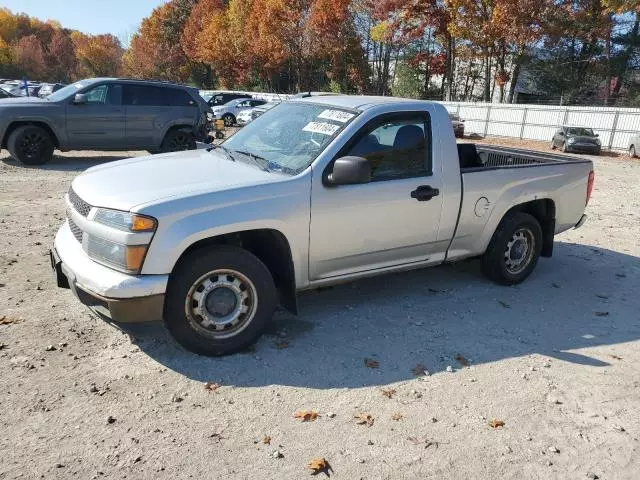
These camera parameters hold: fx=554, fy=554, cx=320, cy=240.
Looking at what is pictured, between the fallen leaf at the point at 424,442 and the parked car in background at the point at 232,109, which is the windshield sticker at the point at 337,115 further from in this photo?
the parked car in background at the point at 232,109

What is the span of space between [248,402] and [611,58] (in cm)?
4094

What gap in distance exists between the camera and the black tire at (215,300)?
148 inches

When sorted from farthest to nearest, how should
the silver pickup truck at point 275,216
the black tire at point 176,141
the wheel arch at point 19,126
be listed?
the black tire at point 176,141
the wheel arch at point 19,126
the silver pickup truck at point 275,216

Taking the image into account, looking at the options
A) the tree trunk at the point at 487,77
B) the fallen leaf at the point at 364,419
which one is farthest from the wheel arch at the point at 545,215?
the tree trunk at the point at 487,77

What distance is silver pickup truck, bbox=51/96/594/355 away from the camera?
362 centimetres

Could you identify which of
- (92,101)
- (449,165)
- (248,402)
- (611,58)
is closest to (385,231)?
(449,165)

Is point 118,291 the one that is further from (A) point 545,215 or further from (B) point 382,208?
(A) point 545,215

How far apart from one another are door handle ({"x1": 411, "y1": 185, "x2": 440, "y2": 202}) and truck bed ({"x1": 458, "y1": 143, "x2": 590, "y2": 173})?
1352 millimetres

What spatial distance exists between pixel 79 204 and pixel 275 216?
1432 millimetres

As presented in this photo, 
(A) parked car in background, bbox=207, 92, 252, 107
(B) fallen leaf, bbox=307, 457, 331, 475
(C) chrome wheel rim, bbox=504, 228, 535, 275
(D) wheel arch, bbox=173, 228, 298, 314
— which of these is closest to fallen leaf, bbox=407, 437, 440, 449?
(B) fallen leaf, bbox=307, 457, 331, 475

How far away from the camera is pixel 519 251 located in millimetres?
5824

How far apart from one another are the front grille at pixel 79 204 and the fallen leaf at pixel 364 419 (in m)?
2.29

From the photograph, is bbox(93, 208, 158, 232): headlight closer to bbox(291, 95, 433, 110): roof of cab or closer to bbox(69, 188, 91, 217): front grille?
bbox(69, 188, 91, 217): front grille

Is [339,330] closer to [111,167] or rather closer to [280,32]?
[111,167]
